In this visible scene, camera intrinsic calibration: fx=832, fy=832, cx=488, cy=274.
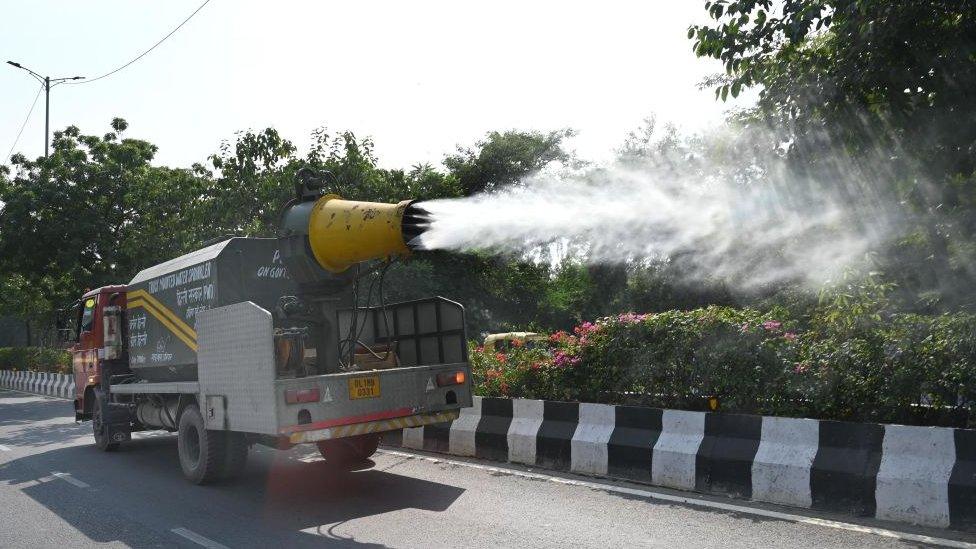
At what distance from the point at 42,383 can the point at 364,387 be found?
1021 inches

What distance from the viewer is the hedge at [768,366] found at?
6262 mm

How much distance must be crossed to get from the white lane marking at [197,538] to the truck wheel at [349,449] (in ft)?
9.33

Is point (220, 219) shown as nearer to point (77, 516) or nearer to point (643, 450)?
point (77, 516)

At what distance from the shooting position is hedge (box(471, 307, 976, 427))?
626 centimetres

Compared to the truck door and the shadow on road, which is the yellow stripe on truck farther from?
the shadow on road

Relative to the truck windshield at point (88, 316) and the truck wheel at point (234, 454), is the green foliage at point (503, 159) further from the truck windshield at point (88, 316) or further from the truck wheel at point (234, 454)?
the truck wheel at point (234, 454)

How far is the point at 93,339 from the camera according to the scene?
12.1 m

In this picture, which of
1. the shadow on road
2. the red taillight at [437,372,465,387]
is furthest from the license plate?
the shadow on road

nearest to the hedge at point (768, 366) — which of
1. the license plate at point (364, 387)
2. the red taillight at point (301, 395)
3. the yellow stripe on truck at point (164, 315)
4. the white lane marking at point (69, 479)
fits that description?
the license plate at point (364, 387)

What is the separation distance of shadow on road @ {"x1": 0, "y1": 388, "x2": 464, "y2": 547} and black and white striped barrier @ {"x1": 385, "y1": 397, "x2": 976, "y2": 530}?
1.25m

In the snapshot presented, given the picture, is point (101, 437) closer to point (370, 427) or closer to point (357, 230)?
point (370, 427)

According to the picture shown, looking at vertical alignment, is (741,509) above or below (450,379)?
below

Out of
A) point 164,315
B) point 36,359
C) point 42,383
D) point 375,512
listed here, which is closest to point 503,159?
point 42,383

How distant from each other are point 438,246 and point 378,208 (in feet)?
2.14
